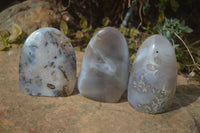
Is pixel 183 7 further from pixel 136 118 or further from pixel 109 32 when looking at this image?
pixel 136 118

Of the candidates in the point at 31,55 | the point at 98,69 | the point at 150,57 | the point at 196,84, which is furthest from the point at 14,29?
the point at 196,84

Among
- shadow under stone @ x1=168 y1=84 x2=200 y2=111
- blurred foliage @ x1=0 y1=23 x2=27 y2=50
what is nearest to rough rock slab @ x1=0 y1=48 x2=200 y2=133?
shadow under stone @ x1=168 y1=84 x2=200 y2=111

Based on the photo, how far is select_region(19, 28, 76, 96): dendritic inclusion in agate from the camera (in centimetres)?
139

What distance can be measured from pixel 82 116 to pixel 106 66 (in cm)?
32

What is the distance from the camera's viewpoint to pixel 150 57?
50.2 inches

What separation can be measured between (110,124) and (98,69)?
13.7 inches

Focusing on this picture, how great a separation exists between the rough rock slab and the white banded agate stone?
68mm

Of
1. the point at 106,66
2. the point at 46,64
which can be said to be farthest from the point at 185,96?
the point at 46,64

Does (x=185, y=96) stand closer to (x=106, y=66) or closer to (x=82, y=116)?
(x=106, y=66)

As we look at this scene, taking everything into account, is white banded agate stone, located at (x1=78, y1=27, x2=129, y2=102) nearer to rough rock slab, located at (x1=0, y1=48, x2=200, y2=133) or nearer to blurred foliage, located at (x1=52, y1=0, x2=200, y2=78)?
rough rock slab, located at (x1=0, y1=48, x2=200, y2=133)

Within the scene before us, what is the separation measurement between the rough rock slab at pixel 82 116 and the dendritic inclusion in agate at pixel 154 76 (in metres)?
0.07

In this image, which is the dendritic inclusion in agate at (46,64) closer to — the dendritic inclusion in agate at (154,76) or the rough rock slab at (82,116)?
the rough rock slab at (82,116)

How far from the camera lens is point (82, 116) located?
1.24 m

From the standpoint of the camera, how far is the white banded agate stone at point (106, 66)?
1365mm
